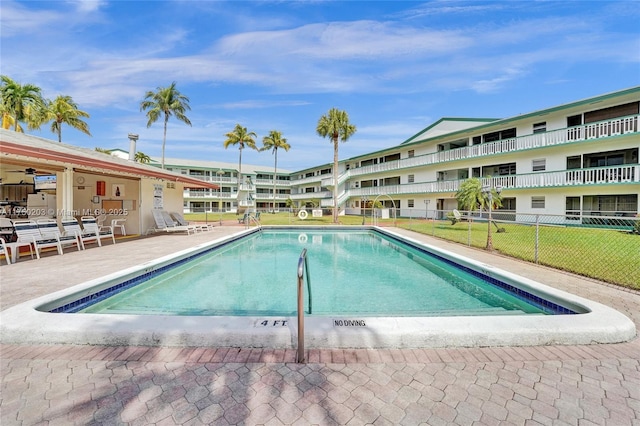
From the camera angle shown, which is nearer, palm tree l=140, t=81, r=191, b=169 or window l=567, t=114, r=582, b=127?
window l=567, t=114, r=582, b=127

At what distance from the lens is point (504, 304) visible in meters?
5.36

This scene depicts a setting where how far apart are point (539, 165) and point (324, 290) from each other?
2178 centimetres

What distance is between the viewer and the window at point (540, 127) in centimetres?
2042

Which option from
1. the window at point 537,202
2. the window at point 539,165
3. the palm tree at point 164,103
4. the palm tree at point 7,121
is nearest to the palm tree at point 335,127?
the window at point 539,165

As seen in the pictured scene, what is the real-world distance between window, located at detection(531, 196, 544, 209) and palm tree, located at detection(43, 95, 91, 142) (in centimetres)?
4025

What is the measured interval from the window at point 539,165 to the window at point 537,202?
2.05 meters

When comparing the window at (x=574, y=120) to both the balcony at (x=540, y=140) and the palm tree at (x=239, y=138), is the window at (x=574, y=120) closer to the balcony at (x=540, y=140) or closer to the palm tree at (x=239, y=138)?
the balcony at (x=540, y=140)

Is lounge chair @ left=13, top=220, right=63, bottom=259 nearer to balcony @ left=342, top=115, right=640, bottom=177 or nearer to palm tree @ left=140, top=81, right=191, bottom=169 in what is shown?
balcony @ left=342, top=115, right=640, bottom=177

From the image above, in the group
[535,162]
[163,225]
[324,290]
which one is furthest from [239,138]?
[324,290]

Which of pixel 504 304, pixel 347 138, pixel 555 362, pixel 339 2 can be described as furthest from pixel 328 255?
pixel 347 138

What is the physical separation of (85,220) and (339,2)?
1269 cm

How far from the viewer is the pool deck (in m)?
2.12

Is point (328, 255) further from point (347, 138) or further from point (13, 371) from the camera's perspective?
point (347, 138)

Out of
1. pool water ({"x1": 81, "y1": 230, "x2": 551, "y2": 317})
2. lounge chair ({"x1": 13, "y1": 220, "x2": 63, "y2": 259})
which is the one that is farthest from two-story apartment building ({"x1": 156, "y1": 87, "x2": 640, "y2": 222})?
lounge chair ({"x1": 13, "y1": 220, "x2": 63, "y2": 259})
